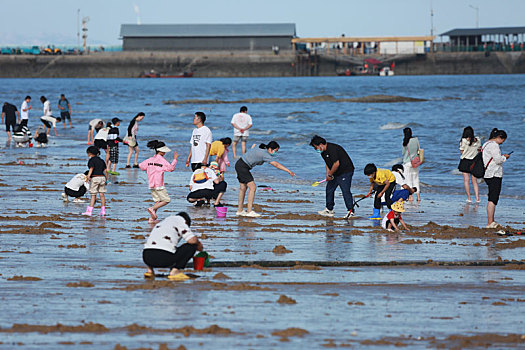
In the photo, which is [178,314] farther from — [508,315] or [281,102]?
[281,102]

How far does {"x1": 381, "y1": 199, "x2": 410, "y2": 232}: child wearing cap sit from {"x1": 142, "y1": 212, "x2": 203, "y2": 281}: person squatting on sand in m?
4.40

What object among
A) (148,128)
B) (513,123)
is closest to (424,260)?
(148,128)

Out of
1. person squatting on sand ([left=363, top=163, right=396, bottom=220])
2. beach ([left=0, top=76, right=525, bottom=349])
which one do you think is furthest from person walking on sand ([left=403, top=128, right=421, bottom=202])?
person squatting on sand ([left=363, top=163, right=396, bottom=220])

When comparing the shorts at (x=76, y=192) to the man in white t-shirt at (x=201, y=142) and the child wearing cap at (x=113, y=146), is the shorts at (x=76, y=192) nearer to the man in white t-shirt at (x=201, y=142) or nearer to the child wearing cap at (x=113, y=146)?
the man in white t-shirt at (x=201, y=142)

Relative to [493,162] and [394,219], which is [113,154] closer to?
[394,219]

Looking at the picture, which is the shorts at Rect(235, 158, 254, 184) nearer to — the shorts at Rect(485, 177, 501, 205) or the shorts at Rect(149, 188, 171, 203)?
the shorts at Rect(149, 188, 171, 203)

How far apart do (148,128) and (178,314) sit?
31905 millimetres

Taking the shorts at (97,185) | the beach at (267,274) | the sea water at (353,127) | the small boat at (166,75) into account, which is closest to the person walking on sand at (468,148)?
the beach at (267,274)

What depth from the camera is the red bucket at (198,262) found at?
8.87 metres

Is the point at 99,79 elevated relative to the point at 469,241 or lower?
elevated

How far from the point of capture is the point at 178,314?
279 inches

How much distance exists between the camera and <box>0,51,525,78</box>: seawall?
122750 mm

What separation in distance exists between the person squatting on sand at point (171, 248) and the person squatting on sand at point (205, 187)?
18.7 ft

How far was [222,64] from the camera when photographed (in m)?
125
